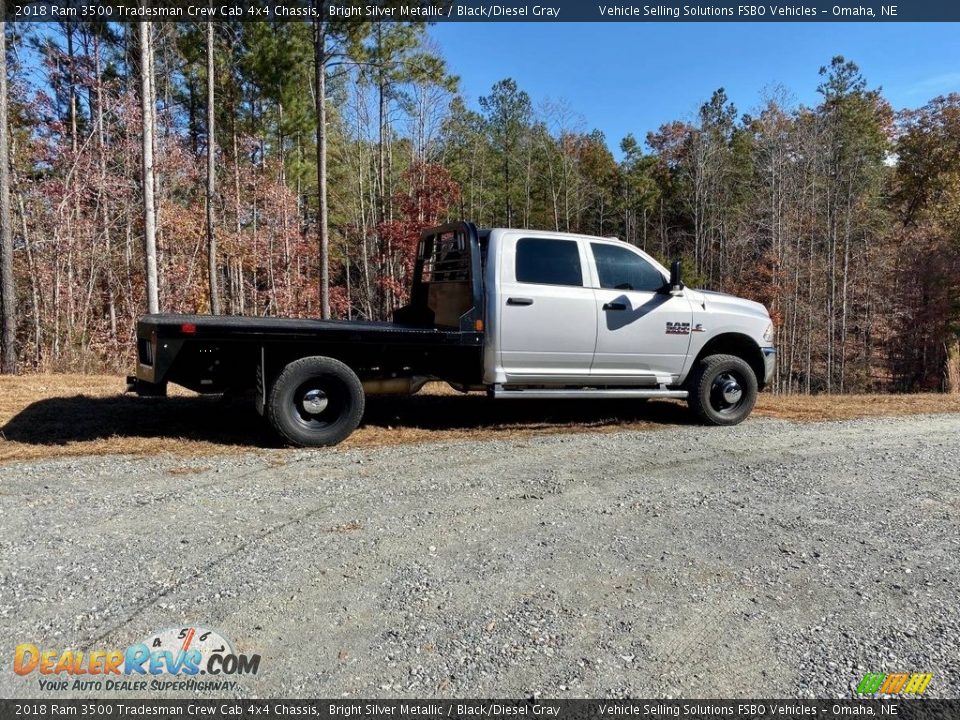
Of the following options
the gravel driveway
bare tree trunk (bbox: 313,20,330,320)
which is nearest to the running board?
the gravel driveway

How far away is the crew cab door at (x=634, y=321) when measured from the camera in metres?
7.48

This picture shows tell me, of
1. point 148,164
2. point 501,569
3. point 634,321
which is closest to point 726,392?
point 634,321

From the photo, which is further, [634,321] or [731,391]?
[731,391]

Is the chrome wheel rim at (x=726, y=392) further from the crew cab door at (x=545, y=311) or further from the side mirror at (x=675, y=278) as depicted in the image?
the crew cab door at (x=545, y=311)

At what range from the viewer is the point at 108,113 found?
20.9 m

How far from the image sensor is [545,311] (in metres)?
7.18

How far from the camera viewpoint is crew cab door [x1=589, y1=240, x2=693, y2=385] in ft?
24.5

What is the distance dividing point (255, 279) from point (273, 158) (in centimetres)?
517

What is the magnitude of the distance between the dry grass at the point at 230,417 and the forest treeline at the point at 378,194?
16.4ft

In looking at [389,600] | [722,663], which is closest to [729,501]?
[722,663]

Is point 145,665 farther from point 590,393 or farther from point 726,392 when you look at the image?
point 726,392

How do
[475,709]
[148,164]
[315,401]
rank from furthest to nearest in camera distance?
[148,164] → [315,401] → [475,709]

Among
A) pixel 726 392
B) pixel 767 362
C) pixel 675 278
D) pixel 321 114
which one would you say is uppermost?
pixel 321 114

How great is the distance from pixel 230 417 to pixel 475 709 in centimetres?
609
